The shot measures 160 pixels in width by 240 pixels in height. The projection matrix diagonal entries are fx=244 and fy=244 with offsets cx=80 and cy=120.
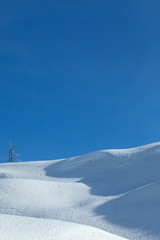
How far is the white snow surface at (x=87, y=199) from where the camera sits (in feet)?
6.70

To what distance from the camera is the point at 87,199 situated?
4.41m

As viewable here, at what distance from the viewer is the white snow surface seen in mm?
2043

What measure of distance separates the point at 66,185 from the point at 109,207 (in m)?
1.42

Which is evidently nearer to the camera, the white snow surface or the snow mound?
the snow mound

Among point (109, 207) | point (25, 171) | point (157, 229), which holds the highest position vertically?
point (25, 171)

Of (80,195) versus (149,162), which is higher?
(149,162)

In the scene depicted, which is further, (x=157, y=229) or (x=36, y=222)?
(x=157, y=229)

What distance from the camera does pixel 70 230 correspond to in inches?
80.4

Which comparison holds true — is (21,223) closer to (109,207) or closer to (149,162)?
(109,207)

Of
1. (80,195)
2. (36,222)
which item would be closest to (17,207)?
(80,195)

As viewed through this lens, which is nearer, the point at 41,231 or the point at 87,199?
the point at 41,231

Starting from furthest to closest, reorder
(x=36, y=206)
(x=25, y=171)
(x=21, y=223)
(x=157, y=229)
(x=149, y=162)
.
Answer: (x=25, y=171) < (x=149, y=162) < (x=36, y=206) < (x=157, y=229) < (x=21, y=223)

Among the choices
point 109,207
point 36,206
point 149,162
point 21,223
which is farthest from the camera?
point 149,162

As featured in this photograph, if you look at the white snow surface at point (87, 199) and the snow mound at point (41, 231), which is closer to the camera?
the snow mound at point (41, 231)
